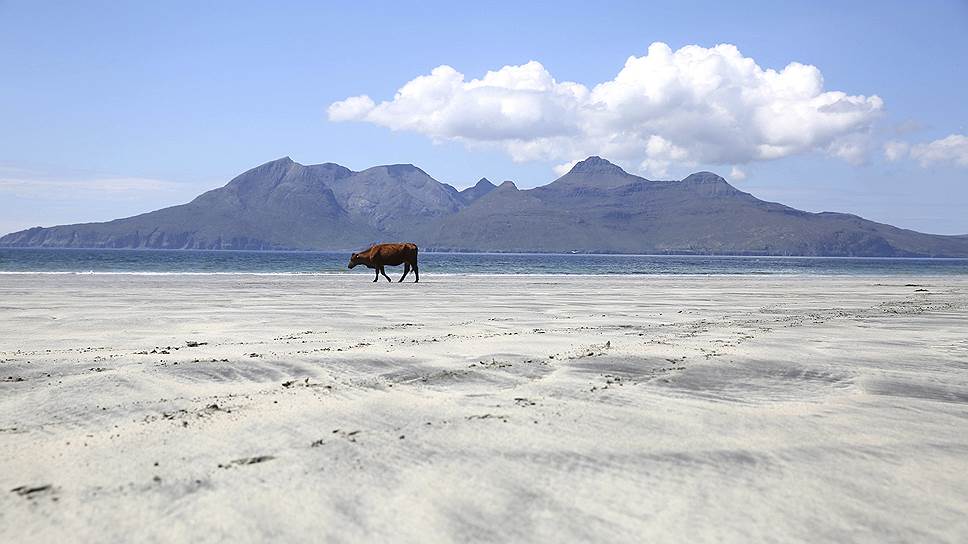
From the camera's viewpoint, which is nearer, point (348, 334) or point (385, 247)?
point (348, 334)

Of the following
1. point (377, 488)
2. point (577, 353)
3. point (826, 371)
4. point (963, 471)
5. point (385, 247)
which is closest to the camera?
point (377, 488)

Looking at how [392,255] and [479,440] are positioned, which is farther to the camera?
[392,255]

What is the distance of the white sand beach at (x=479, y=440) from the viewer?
10.4 ft

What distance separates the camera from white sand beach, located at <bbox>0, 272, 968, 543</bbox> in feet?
10.4

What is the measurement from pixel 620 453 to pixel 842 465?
1.31m

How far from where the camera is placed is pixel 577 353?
8.61 metres

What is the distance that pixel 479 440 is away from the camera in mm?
4457

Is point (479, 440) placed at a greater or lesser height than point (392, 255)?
lesser

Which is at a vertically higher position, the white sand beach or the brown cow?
the brown cow

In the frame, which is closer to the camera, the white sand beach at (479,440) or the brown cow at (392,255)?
the white sand beach at (479,440)

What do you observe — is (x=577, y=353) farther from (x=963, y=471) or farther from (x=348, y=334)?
(x=963, y=471)

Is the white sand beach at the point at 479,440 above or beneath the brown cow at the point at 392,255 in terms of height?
beneath

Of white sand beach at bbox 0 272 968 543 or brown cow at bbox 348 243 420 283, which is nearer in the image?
white sand beach at bbox 0 272 968 543

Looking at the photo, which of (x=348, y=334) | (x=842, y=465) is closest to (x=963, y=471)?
(x=842, y=465)
